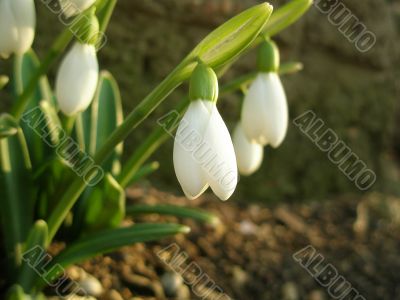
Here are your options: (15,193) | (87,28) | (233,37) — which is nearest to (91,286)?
(15,193)

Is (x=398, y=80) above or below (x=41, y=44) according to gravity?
above

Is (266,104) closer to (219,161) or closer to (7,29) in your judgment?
(219,161)

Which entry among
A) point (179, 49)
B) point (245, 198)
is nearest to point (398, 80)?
point (245, 198)

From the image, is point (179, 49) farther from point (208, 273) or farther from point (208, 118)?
point (208, 118)

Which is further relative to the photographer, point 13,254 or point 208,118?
point 13,254

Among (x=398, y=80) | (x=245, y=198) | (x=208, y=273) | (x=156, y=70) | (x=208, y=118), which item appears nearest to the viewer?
(x=208, y=118)

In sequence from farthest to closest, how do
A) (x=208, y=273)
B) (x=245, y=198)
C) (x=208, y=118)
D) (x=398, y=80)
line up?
(x=398, y=80), (x=245, y=198), (x=208, y=273), (x=208, y=118)

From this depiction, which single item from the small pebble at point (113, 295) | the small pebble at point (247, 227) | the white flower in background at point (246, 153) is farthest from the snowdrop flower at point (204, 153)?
the small pebble at point (247, 227)
